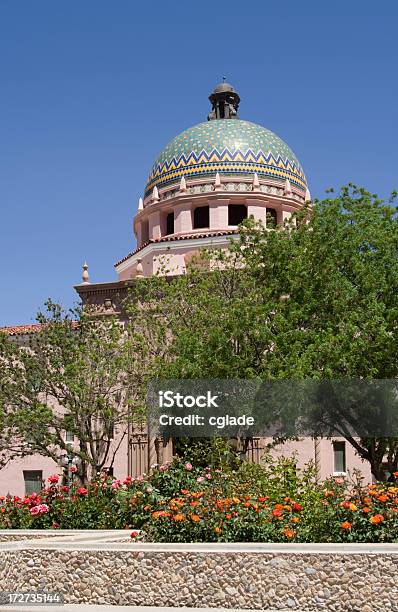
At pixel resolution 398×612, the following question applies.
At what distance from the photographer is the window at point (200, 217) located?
139 feet

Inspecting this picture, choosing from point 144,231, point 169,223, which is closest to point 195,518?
point 169,223

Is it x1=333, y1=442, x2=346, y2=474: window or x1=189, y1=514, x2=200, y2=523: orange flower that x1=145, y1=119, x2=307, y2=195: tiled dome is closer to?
x1=333, y1=442, x2=346, y2=474: window

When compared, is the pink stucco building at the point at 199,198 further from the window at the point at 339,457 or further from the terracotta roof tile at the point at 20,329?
the window at the point at 339,457

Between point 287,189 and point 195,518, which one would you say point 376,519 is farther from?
point 287,189

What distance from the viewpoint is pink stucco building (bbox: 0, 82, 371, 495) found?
3803 cm

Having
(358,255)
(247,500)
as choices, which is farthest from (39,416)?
(247,500)

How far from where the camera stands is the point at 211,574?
1001 centimetres

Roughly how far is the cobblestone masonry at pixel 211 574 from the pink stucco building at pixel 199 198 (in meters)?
25.9

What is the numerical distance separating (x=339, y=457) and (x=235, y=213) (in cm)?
1392

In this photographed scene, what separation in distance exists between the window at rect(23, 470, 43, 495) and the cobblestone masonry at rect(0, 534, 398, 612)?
27.6 metres

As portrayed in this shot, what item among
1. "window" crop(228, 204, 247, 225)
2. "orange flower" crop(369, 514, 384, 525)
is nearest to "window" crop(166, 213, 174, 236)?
"window" crop(228, 204, 247, 225)

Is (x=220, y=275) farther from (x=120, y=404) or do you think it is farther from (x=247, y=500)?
(x=247, y=500)

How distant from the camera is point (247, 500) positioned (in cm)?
1230

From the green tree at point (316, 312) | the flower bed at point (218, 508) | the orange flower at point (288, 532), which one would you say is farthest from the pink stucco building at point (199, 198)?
the orange flower at point (288, 532)
